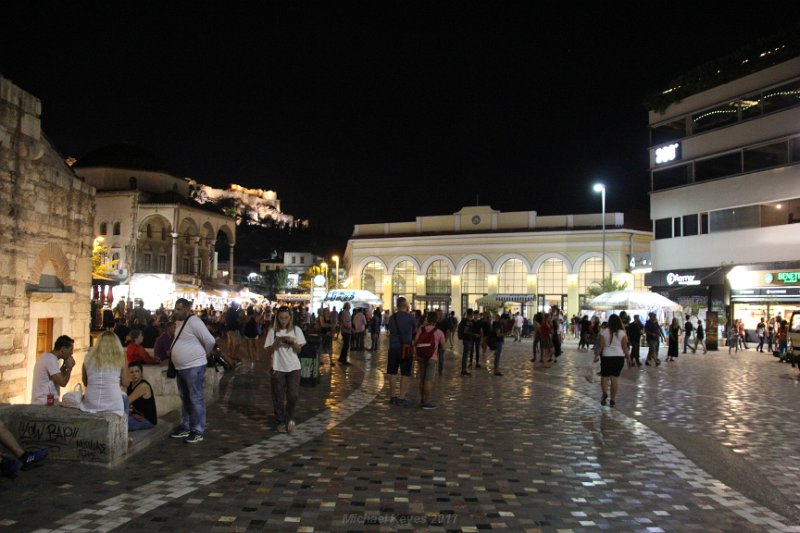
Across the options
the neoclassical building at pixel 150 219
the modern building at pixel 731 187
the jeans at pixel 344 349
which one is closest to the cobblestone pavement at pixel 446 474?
the jeans at pixel 344 349

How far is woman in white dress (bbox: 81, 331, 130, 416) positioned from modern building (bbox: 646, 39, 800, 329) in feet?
94.7

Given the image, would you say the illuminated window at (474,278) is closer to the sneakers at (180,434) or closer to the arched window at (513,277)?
the arched window at (513,277)

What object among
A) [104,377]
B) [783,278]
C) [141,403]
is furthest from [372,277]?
[104,377]

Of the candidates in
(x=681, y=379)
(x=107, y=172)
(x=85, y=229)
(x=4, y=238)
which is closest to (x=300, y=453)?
(x=4, y=238)

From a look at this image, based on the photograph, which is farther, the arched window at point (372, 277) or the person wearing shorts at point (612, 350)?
the arched window at point (372, 277)

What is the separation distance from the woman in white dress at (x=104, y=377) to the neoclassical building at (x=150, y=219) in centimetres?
4004

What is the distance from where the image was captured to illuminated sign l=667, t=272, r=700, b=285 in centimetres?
3259

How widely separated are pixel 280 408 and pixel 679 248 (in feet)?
98.6

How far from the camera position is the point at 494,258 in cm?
5272

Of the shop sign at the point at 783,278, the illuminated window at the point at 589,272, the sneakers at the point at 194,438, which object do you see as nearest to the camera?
the sneakers at the point at 194,438

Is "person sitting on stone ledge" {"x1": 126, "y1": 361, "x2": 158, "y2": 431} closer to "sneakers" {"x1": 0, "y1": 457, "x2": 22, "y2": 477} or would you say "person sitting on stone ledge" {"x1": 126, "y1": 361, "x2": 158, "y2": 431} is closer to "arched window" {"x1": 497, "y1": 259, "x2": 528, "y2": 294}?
"sneakers" {"x1": 0, "y1": 457, "x2": 22, "y2": 477}

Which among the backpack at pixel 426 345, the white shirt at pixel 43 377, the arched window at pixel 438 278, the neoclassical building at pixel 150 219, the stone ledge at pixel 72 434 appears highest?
the neoclassical building at pixel 150 219

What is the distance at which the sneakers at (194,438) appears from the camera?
747 cm

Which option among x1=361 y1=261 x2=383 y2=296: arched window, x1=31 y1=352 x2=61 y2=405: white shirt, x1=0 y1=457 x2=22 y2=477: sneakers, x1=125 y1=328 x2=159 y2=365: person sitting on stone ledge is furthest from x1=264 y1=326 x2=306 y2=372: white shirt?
x1=361 y1=261 x2=383 y2=296: arched window
